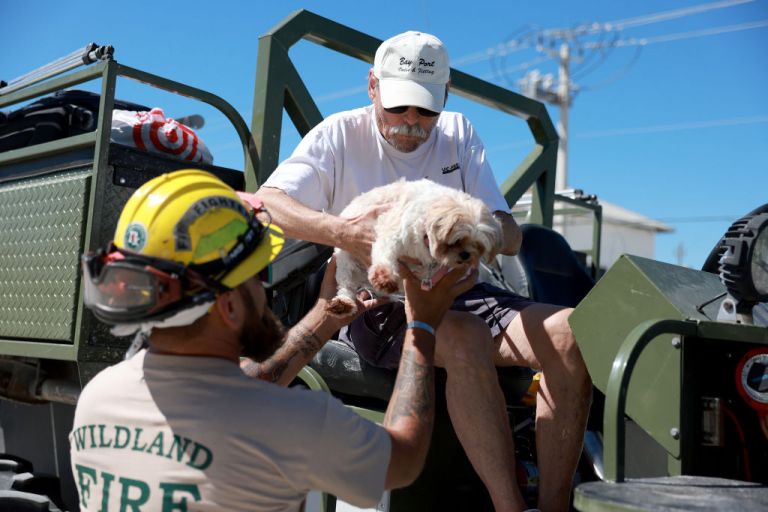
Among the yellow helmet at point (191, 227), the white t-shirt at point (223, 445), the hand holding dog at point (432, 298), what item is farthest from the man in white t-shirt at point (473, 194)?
the yellow helmet at point (191, 227)

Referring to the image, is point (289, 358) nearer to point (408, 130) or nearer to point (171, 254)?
point (408, 130)

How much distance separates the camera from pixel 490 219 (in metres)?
2.82

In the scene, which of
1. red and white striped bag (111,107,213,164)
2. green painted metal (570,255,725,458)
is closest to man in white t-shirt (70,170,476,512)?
green painted metal (570,255,725,458)

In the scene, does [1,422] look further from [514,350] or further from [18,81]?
[514,350]

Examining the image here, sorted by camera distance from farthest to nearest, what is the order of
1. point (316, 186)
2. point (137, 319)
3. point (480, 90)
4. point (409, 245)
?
point (480, 90) → point (316, 186) → point (409, 245) → point (137, 319)

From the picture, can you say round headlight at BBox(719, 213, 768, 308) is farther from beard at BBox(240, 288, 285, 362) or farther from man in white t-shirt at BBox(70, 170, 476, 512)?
beard at BBox(240, 288, 285, 362)

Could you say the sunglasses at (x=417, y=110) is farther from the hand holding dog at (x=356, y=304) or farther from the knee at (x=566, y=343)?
the knee at (x=566, y=343)

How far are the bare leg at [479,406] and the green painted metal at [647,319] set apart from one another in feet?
1.11

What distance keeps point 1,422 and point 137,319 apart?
2.96 metres

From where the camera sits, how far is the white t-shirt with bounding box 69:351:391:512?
5.40ft

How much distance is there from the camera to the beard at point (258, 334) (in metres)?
1.84

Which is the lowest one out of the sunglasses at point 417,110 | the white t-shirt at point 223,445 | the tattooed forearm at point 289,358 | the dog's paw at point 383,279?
the white t-shirt at point 223,445

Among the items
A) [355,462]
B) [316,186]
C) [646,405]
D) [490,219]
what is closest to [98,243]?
[316,186]

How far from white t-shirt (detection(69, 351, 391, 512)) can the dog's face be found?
3.22ft
